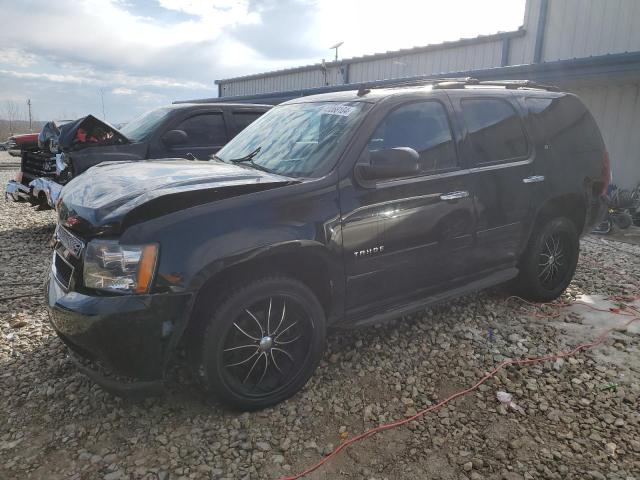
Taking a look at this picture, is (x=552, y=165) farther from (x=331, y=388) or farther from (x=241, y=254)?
(x=241, y=254)

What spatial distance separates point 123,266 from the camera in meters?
2.38

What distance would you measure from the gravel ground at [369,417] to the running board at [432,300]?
1.32 ft

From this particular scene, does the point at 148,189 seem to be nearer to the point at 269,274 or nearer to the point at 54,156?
the point at 269,274

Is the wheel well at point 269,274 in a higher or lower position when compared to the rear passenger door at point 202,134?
lower

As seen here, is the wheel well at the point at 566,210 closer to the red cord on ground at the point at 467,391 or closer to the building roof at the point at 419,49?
the red cord on ground at the point at 467,391

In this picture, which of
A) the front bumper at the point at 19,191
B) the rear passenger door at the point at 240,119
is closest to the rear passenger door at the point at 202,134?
the rear passenger door at the point at 240,119

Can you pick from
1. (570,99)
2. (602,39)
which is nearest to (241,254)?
(570,99)

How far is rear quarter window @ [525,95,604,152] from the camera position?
4145 millimetres

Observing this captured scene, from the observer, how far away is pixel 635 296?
15.9 ft

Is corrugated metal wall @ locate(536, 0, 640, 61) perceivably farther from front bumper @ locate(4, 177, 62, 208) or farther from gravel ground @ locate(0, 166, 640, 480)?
front bumper @ locate(4, 177, 62, 208)

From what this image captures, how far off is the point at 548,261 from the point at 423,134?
202cm

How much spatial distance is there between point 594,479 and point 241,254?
7.09 feet

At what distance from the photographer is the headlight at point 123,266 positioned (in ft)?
7.77

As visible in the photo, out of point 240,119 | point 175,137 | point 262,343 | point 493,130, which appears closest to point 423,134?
point 493,130
